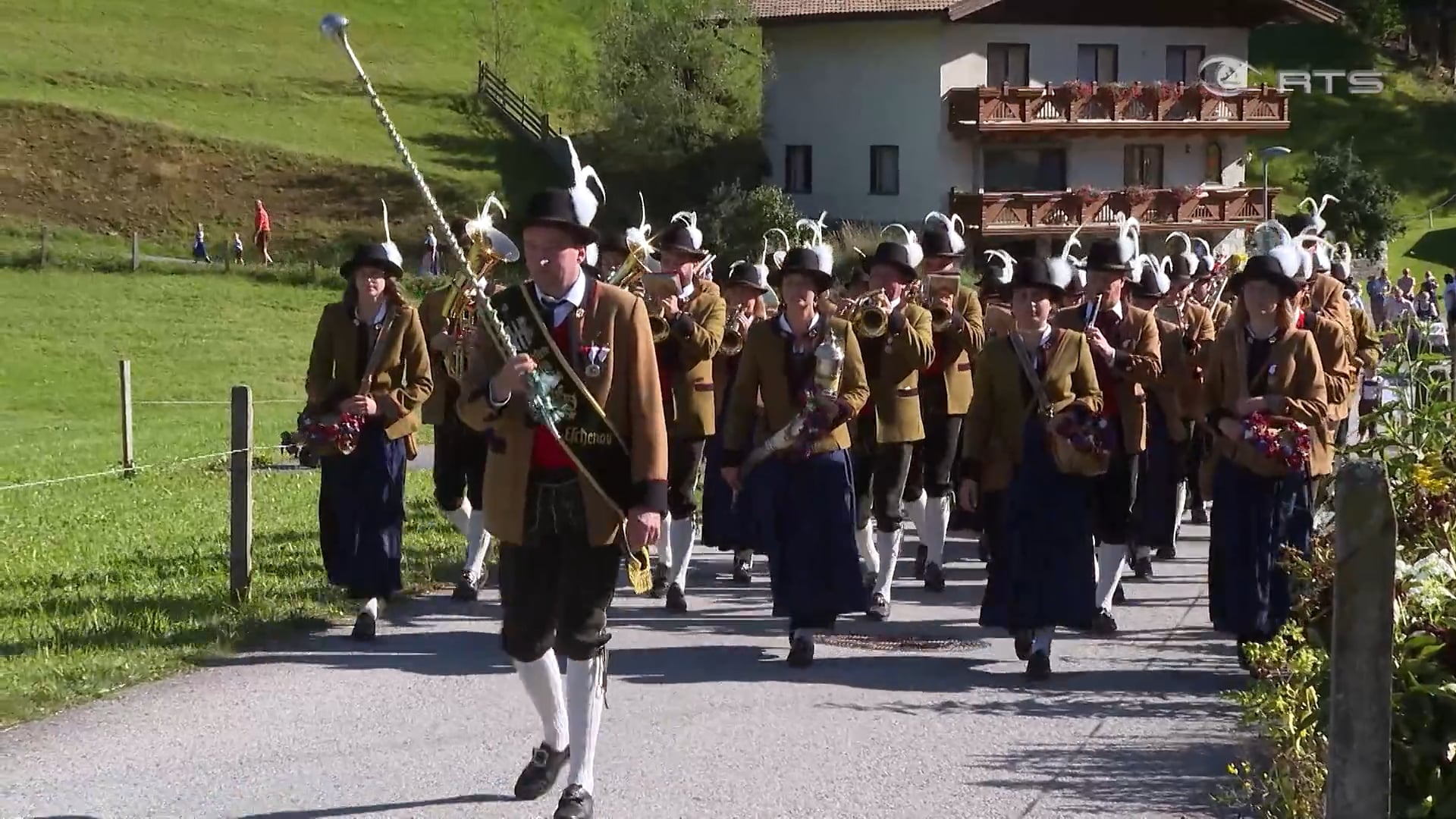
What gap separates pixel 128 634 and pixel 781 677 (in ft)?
10.8

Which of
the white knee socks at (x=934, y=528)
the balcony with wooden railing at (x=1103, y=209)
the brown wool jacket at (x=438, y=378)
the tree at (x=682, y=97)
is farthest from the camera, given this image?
the tree at (x=682, y=97)

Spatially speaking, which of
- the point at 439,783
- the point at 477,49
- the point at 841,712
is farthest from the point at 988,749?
the point at 477,49

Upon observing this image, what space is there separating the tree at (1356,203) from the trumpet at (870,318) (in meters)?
36.8

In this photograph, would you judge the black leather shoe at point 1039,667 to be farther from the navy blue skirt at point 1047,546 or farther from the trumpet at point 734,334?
the trumpet at point 734,334

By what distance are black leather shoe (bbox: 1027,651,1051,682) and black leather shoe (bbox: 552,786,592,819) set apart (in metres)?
3.04

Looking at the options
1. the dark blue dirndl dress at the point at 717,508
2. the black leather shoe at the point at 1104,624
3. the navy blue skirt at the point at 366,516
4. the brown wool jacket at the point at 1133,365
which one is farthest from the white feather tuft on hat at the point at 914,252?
the navy blue skirt at the point at 366,516

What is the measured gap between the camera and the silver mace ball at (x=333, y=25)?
18.8ft

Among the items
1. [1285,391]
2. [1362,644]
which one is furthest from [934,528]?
[1362,644]

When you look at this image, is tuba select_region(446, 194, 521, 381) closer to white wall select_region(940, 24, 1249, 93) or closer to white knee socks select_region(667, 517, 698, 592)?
white knee socks select_region(667, 517, 698, 592)

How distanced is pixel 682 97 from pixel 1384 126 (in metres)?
25.8

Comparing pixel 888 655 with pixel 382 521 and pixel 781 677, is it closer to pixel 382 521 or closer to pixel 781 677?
pixel 781 677

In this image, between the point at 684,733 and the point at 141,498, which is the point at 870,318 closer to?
the point at 684,733

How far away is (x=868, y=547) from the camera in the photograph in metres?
11.0

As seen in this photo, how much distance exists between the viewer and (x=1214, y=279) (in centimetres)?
1427
